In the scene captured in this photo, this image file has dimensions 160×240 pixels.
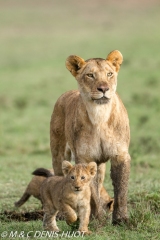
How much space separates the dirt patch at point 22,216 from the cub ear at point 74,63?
1.41m

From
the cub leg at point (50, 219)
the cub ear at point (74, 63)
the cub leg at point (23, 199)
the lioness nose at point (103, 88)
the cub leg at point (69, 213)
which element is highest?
the cub ear at point (74, 63)

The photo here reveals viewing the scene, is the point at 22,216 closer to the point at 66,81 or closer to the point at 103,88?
the point at 103,88

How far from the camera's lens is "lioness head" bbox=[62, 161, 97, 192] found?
17.9 ft

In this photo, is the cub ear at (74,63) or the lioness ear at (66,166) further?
the cub ear at (74,63)

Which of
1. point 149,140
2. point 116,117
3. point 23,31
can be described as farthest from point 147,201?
point 23,31

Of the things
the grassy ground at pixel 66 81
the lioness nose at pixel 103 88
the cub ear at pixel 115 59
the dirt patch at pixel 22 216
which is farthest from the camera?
the grassy ground at pixel 66 81

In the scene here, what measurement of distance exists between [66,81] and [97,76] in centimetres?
1326

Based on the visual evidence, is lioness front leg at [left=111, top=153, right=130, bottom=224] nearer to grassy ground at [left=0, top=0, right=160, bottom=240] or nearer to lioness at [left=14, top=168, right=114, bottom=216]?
grassy ground at [left=0, top=0, right=160, bottom=240]

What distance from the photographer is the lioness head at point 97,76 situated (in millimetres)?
5816

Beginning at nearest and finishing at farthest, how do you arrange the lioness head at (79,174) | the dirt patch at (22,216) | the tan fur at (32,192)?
1. the lioness head at (79,174)
2. the dirt patch at (22,216)
3. the tan fur at (32,192)

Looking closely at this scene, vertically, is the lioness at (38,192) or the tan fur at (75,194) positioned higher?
the tan fur at (75,194)

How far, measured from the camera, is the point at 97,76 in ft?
19.6

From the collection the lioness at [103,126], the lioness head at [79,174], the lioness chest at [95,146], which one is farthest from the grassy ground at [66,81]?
the lioness chest at [95,146]

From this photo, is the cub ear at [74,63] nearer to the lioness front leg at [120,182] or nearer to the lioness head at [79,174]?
the lioness front leg at [120,182]
